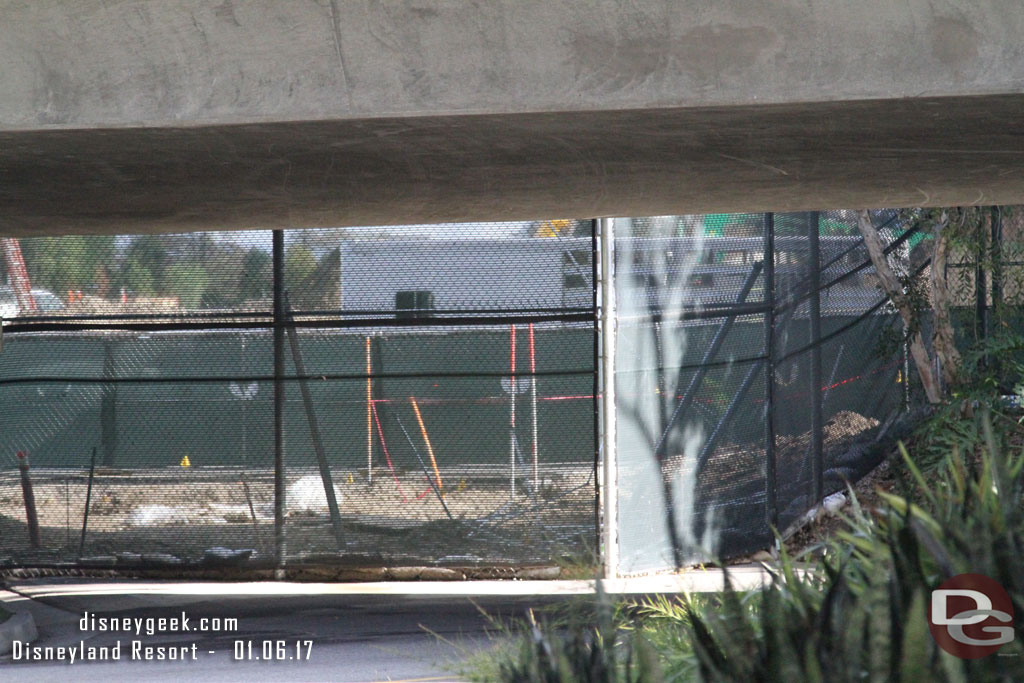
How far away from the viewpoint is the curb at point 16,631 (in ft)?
25.2

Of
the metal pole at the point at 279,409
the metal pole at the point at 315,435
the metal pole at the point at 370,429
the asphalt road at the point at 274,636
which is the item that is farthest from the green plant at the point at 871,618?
the metal pole at the point at 279,409

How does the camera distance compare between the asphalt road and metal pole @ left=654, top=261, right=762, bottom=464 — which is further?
metal pole @ left=654, top=261, right=762, bottom=464

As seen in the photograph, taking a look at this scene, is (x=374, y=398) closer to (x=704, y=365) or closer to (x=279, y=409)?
(x=279, y=409)

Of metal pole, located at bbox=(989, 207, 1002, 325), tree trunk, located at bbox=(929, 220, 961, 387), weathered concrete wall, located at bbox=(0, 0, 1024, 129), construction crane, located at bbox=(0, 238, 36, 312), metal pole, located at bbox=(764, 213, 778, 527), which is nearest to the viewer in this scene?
weathered concrete wall, located at bbox=(0, 0, 1024, 129)

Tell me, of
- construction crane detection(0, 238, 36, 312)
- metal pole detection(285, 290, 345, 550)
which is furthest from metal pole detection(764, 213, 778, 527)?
construction crane detection(0, 238, 36, 312)

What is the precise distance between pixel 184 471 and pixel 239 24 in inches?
271

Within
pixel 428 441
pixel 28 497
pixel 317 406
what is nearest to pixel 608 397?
pixel 428 441

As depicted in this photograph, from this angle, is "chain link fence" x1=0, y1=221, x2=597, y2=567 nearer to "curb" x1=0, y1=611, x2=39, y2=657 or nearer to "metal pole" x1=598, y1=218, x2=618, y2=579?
"metal pole" x1=598, y1=218, x2=618, y2=579

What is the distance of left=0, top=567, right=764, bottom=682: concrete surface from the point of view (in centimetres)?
696

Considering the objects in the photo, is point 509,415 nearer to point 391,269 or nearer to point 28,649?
point 391,269

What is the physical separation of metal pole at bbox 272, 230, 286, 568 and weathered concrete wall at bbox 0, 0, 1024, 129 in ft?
19.6

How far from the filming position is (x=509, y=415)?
973cm

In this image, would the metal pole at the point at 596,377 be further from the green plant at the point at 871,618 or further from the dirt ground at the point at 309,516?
the green plant at the point at 871,618

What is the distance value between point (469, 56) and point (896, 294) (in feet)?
28.4
